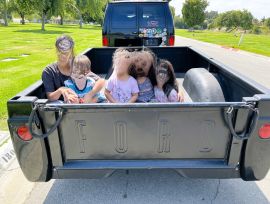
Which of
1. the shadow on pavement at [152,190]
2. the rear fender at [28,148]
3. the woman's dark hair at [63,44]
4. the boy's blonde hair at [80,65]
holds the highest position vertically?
the woman's dark hair at [63,44]

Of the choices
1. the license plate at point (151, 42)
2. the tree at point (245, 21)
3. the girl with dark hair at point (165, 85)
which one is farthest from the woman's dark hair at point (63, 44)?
the tree at point (245, 21)

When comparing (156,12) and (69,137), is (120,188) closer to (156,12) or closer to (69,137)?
(69,137)

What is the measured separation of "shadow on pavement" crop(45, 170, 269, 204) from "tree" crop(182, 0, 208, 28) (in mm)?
53399

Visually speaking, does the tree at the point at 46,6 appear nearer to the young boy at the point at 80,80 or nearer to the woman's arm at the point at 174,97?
the young boy at the point at 80,80

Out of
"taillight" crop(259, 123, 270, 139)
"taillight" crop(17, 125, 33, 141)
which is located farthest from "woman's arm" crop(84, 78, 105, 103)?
"taillight" crop(259, 123, 270, 139)

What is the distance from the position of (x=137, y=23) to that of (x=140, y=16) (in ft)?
0.66

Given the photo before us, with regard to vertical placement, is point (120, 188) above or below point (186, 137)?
below

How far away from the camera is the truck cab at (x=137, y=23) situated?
22.3 feet

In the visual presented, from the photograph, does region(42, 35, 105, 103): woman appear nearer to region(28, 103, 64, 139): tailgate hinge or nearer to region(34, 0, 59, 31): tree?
region(28, 103, 64, 139): tailgate hinge

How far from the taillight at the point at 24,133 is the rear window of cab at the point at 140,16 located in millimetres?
5040

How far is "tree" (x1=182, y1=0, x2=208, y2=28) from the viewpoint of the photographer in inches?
2067

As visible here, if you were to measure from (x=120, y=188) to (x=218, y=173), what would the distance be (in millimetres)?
1177

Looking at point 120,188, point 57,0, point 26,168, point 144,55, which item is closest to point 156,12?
point 144,55

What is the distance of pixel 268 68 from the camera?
37.1ft
